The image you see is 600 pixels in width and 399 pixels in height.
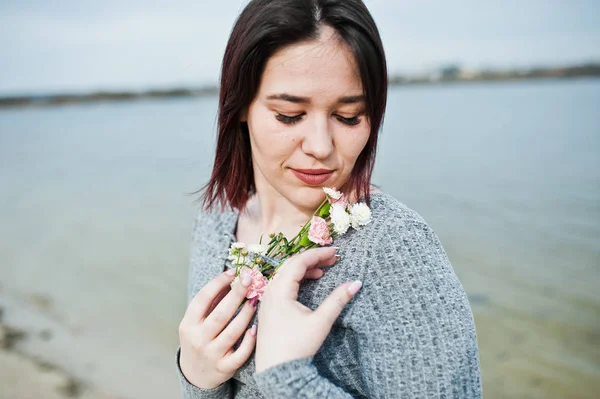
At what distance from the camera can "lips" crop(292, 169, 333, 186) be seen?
1591 mm

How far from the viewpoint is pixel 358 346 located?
1.45 metres

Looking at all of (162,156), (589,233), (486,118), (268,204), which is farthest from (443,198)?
(486,118)

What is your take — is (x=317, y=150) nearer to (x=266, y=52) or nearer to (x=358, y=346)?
(x=266, y=52)

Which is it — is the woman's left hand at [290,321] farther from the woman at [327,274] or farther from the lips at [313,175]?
the lips at [313,175]

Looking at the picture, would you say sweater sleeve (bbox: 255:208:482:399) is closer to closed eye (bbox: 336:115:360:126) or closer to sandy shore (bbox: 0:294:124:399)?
closed eye (bbox: 336:115:360:126)

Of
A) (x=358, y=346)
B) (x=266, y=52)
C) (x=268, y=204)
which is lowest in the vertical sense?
(x=358, y=346)

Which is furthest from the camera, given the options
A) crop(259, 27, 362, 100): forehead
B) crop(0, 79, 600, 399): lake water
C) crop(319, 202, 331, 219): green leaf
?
crop(0, 79, 600, 399): lake water

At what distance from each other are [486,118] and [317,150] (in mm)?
22565

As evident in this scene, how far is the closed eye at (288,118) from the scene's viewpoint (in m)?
1.53

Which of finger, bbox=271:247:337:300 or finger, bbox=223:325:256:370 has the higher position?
finger, bbox=271:247:337:300

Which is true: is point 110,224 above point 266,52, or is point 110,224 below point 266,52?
below

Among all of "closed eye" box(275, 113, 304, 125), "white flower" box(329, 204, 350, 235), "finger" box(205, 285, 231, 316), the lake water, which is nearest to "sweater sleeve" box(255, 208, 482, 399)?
"white flower" box(329, 204, 350, 235)

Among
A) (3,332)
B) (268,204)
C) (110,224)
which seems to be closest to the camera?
(268,204)

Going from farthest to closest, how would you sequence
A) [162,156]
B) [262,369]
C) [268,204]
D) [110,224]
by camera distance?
[162,156] < [110,224] < [268,204] < [262,369]
